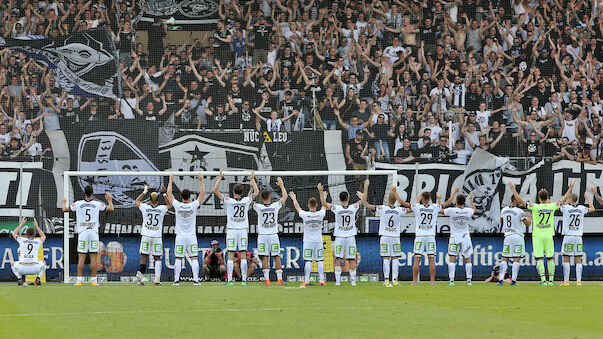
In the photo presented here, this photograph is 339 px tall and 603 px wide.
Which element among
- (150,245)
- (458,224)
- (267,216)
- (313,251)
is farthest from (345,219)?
(150,245)

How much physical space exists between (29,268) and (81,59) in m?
12.0

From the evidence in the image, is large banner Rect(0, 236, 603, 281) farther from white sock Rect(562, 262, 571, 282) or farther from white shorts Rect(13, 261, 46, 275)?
white sock Rect(562, 262, 571, 282)

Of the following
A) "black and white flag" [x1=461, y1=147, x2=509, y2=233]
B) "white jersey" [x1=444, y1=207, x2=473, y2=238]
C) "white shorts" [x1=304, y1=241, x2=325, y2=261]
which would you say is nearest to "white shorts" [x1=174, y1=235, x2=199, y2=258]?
"white shorts" [x1=304, y1=241, x2=325, y2=261]

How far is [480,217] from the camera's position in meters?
27.4

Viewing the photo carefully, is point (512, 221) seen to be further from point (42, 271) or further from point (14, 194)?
point (14, 194)

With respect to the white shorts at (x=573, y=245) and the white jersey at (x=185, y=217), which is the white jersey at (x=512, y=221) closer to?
the white shorts at (x=573, y=245)

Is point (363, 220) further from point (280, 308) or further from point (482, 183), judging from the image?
point (280, 308)

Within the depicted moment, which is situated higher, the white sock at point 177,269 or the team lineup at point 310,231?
the team lineup at point 310,231

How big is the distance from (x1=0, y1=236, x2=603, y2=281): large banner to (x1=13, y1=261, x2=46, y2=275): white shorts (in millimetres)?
2393

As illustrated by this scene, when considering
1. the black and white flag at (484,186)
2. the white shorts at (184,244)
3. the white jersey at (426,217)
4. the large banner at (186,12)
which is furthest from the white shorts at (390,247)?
the large banner at (186,12)

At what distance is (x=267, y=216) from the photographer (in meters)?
20.3

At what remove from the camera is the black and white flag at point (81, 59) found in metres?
30.5

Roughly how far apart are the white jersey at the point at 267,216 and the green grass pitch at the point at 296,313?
240cm

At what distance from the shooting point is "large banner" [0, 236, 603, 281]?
23.7 meters
